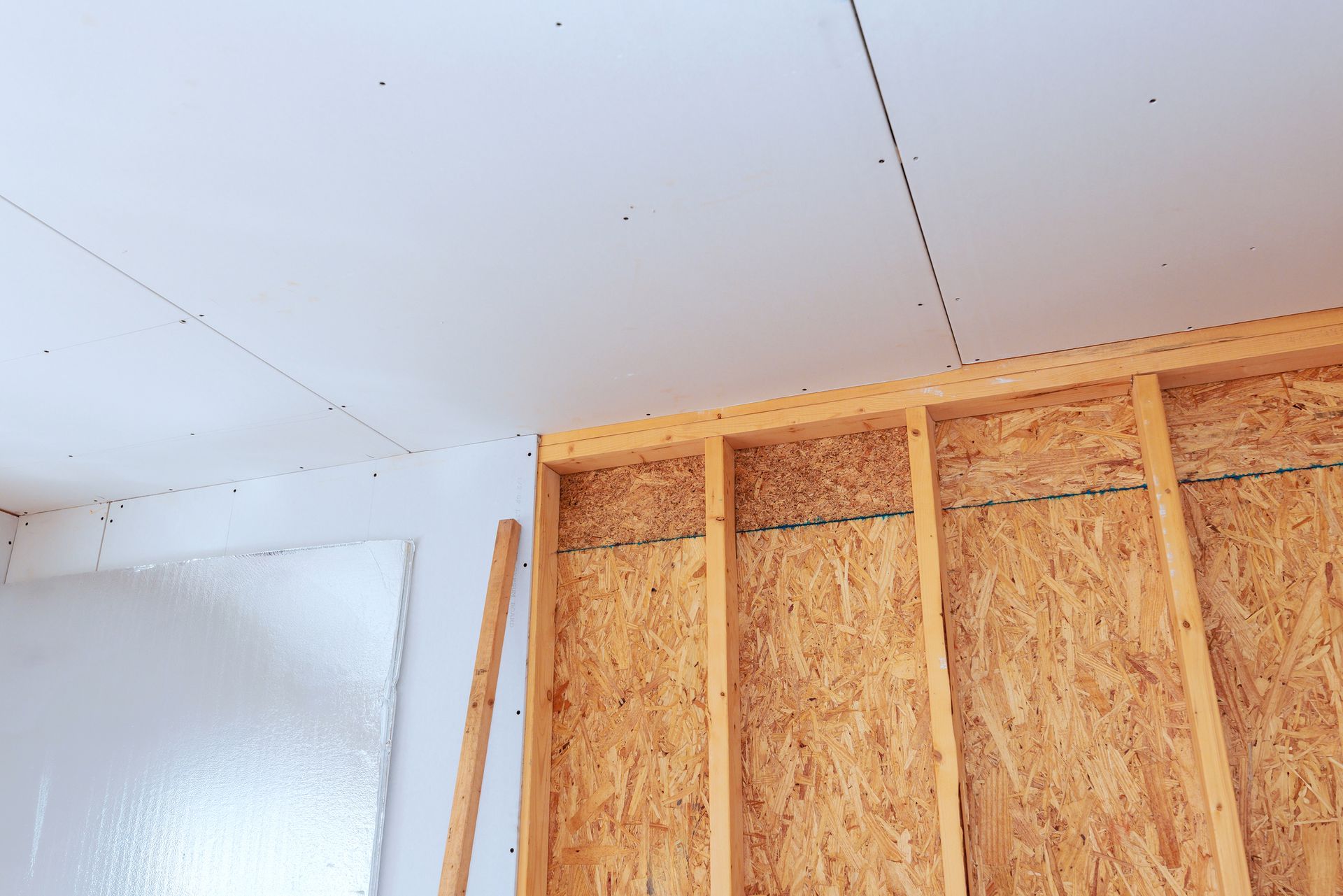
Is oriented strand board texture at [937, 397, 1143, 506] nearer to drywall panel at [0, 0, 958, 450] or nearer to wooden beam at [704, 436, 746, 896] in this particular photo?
drywall panel at [0, 0, 958, 450]

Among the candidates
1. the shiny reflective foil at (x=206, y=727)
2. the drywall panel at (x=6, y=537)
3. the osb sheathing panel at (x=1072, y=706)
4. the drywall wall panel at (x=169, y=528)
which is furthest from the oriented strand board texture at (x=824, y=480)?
the drywall panel at (x=6, y=537)

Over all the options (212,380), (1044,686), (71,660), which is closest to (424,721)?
(212,380)

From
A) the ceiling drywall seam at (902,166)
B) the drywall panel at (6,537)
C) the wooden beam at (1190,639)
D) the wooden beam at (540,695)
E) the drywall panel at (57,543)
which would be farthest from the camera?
the drywall panel at (6,537)

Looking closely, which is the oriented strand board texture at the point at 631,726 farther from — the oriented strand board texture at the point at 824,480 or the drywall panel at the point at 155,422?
the drywall panel at the point at 155,422

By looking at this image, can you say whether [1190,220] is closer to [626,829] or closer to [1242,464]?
[1242,464]

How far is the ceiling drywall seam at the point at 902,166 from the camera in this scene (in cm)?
151

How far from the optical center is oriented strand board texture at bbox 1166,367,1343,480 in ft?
7.88

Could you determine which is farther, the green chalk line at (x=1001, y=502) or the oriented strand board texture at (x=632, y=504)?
the oriented strand board texture at (x=632, y=504)

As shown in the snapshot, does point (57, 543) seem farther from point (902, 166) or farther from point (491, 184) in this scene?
point (902, 166)

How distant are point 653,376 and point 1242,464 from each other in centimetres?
153

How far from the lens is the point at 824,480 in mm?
2840

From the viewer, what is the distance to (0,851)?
322cm

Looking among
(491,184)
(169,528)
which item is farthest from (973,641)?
(169,528)

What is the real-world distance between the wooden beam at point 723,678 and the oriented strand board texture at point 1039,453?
24.3 inches
